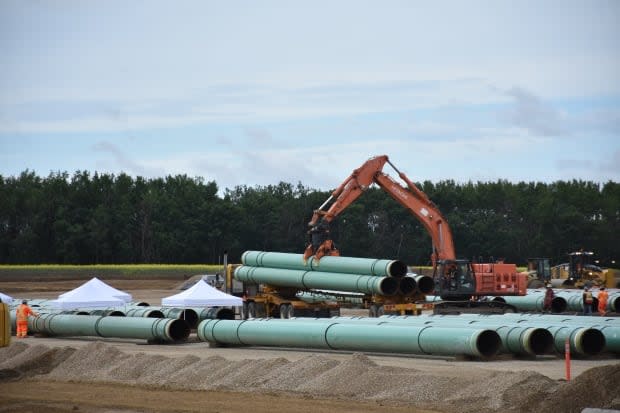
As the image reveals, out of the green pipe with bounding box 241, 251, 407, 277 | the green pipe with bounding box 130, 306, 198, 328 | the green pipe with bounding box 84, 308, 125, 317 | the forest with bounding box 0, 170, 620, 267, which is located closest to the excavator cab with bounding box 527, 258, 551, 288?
the green pipe with bounding box 241, 251, 407, 277

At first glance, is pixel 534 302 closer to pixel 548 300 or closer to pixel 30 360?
pixel 548 300

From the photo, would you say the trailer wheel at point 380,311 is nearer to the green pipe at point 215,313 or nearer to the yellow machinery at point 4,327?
the green pipe at point 215,313

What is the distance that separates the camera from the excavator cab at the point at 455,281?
40656 millimetres

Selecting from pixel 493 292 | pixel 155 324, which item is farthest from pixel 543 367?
pixel 493 292

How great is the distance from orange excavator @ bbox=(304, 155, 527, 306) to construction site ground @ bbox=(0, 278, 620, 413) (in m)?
12.2

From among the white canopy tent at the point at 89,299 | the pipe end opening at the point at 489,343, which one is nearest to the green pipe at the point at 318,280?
the white canopy tent at the point at 89,299

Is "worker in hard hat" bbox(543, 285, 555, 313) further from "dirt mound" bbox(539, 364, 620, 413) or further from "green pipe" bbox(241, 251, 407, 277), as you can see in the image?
"dirt mound" bbox(539, 364, 620, 413)

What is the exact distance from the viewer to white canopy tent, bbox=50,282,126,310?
124ft

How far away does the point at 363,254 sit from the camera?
107438 millimetres

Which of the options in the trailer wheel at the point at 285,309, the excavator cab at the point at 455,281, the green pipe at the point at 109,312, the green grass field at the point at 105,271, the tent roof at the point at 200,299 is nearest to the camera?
the tent roof at the point at 200,299

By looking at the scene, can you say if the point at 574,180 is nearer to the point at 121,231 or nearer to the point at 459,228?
the point at 459,228

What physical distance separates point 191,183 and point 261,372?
96277mm

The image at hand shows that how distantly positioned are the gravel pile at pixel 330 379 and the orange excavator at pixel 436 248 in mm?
16761

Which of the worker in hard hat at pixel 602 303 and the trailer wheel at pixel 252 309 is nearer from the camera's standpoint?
the worker in hard hat at pixel 602 303
